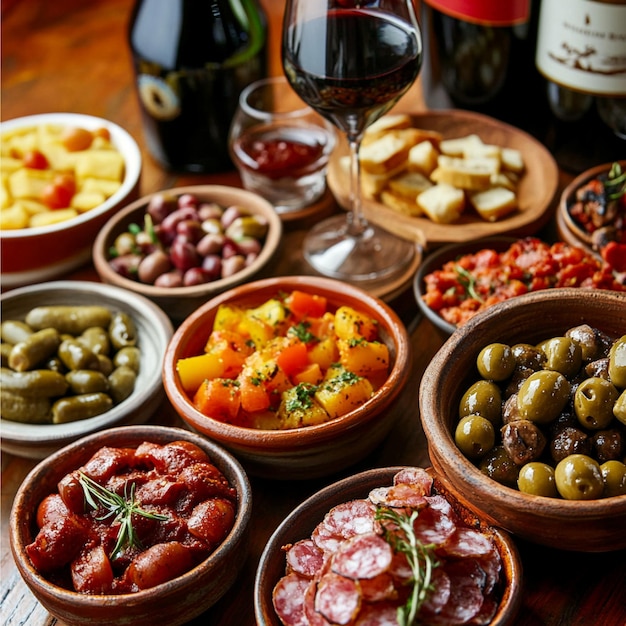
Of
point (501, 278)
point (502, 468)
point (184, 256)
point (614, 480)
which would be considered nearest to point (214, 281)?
point (184, 256)

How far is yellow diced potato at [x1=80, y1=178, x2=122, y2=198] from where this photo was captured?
1.89m

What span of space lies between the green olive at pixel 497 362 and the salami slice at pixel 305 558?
0.35 meters

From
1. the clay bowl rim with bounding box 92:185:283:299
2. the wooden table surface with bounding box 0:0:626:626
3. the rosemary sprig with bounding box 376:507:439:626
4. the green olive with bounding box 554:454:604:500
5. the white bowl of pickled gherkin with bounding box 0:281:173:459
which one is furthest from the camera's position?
the clay bowl rim with bounding box 92:185:283:299

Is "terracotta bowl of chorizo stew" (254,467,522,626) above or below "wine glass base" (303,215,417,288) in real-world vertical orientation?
above

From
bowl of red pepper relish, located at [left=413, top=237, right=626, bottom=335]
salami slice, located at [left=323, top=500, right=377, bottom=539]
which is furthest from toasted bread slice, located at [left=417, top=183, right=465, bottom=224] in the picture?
salami slice, located at [left=323, top=500, right=377, bottom=539]

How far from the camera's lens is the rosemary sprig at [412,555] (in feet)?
3.10

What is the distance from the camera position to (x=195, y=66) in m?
1.96

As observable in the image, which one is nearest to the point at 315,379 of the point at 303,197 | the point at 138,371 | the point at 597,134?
the point at 138,371

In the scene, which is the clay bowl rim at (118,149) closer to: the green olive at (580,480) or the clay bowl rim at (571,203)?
the clay bowl rim at (571,203)

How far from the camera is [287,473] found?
1.33 m

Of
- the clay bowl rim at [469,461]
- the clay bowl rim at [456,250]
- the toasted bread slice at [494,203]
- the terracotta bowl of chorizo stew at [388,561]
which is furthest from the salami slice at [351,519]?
the toasted bread slice at [494,203]

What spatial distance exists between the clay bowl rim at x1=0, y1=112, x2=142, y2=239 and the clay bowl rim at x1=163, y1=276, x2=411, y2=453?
1.36ft

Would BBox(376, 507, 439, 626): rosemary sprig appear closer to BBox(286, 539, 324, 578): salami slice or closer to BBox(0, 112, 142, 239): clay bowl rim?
BBox(286, 539, 324, 578): salami slice

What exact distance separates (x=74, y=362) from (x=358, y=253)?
0.63 m
